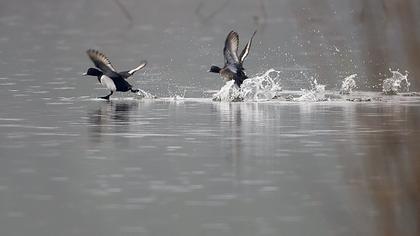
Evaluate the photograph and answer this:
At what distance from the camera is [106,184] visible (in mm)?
11625

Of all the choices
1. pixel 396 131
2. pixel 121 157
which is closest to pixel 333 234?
pixel 121 157

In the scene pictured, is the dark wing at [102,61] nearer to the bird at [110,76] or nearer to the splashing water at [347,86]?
the bird at [110,76]

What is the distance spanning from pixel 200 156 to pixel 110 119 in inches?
175

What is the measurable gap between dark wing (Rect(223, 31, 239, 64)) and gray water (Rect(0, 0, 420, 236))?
0.91 metres

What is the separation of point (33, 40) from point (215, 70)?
18.1 metres

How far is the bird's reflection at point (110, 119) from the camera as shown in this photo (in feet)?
52.9

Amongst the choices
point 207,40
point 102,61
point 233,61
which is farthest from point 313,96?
point 207,40

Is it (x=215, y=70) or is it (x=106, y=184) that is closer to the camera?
(x=106, y=184)

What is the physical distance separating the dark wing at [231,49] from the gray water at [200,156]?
0.91 m

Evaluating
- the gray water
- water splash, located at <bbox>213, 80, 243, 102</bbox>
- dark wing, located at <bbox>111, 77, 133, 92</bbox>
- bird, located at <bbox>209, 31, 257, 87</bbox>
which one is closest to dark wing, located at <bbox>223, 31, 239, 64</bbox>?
bird, located at <bbox>209, 31, 257, 87</bbox>

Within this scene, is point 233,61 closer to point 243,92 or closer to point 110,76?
point 243,92

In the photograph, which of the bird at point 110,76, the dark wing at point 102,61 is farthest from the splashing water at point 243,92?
the dark wing at point 102,61

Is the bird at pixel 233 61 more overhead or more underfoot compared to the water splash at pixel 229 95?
more overhead

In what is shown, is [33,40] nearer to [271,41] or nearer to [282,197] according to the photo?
[271,41]
